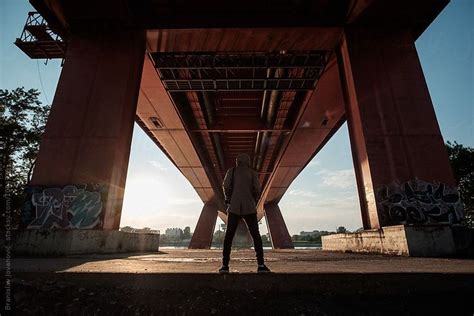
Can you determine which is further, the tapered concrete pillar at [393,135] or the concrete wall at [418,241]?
the tapered concrete pillar at [393,135]

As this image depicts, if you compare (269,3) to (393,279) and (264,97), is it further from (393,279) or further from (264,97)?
(393,279)

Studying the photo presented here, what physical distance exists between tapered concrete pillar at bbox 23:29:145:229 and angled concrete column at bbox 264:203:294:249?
32.2 m

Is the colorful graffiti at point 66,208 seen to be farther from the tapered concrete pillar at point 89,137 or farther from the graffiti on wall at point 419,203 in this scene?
the graffiti on wall at point 419,203

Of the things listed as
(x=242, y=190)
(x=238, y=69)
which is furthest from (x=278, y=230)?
(x=242, y=190)

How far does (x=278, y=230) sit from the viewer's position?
39562mm

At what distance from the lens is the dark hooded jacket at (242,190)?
4488 millimetres

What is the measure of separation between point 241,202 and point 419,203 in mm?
7168

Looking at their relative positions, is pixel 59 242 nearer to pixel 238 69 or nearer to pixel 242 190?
pixel 242 190

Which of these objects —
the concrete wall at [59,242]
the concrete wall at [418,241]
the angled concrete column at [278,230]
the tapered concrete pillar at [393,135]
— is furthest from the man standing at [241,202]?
the angled concrete column at [278,230]

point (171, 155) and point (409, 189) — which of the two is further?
point (171, 155)

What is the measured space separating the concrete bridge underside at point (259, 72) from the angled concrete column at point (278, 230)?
2724 centimetres

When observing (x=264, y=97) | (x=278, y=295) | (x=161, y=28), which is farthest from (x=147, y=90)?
(x=278, y=295)

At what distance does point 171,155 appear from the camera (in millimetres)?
24812

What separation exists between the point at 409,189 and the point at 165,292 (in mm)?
8522
